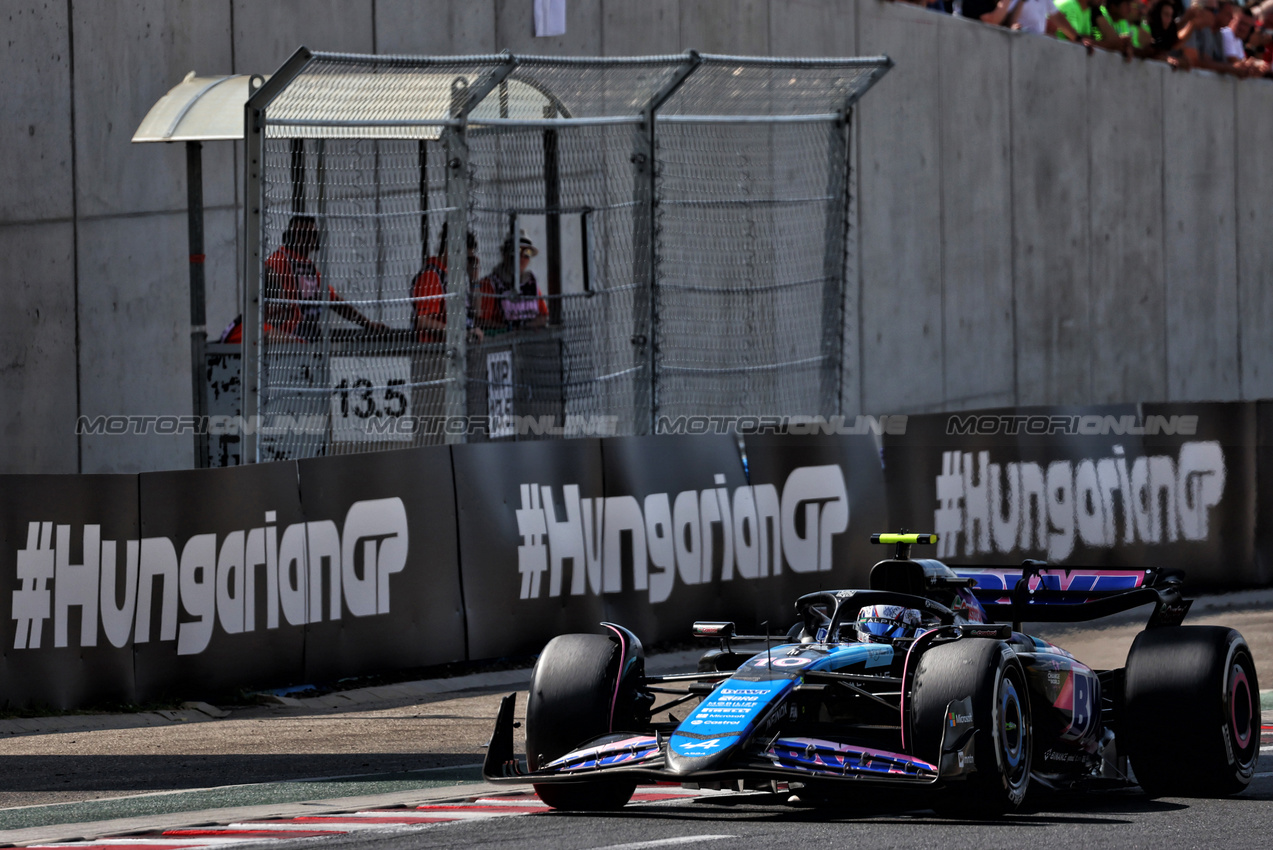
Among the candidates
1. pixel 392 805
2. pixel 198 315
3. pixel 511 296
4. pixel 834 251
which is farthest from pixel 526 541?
pixel 392 805

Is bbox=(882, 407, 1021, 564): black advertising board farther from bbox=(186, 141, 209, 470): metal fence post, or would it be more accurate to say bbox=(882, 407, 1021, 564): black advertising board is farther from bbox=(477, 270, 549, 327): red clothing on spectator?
bbox=(186, 141, 209, 470): metal fence post

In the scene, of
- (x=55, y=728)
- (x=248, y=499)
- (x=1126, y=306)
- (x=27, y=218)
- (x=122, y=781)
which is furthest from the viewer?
(x=1126, y=306)

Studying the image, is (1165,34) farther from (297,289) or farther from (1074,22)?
(297,289)

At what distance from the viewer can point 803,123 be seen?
14438 millimetres

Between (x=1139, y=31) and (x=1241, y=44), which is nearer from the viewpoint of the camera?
(x=1139, y=31)

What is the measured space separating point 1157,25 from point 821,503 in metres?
11.4

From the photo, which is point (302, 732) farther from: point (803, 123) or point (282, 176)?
point (803, 123)

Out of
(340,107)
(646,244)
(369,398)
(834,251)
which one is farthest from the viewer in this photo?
(834,251)

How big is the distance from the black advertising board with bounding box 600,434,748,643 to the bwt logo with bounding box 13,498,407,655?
1.81 m

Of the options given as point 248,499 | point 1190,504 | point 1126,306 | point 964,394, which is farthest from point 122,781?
point 1126,306

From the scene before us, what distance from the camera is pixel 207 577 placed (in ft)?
35.0

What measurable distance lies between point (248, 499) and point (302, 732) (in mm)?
1593

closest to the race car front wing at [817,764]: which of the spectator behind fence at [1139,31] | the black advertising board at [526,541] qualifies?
the black advertising board at [526,541]

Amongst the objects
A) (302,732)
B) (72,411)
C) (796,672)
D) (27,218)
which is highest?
(27,218)
